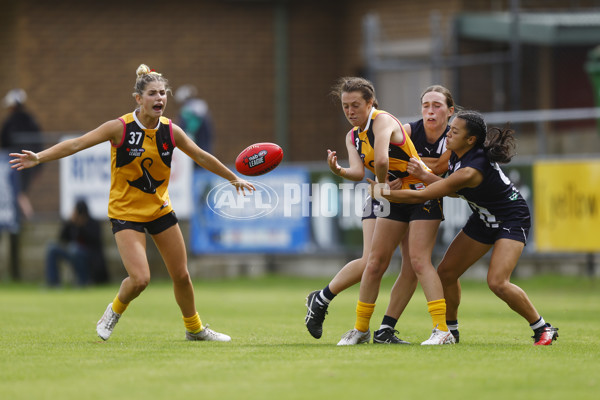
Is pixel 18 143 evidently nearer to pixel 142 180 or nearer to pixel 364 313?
pixel 142 180

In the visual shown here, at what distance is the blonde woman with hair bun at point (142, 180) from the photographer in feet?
28.2

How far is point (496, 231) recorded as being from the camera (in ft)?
28.0

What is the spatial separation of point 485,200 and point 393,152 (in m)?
0.85

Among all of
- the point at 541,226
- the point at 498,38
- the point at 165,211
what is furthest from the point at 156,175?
the point at 498,38

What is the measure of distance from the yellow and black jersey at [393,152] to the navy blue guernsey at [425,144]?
0.23 meters

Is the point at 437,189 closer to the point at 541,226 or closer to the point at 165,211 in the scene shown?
the point at 165,211

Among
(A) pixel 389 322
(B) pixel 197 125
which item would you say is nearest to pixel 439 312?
(A) pixel 389 322

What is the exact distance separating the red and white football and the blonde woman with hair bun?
0.43ft

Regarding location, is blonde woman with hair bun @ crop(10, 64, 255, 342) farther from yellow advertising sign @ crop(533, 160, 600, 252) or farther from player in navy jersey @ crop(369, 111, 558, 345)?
yellow advertising sign @ crop(533, 160, 600, 252)

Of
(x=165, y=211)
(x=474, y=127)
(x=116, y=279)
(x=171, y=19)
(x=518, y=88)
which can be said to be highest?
(x=171, y=19)

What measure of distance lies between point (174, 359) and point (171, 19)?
1572cm

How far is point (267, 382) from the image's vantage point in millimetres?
6395

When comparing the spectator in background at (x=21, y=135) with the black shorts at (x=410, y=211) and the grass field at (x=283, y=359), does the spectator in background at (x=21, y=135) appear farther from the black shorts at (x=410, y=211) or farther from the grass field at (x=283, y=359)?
the black shorts at (x=410, y=211)

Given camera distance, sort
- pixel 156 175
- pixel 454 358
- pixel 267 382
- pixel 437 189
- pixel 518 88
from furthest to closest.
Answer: pixel 518 88 → pixel 156 175 → pixel 437 189 → pixel 454 358 → pixel 267 382
